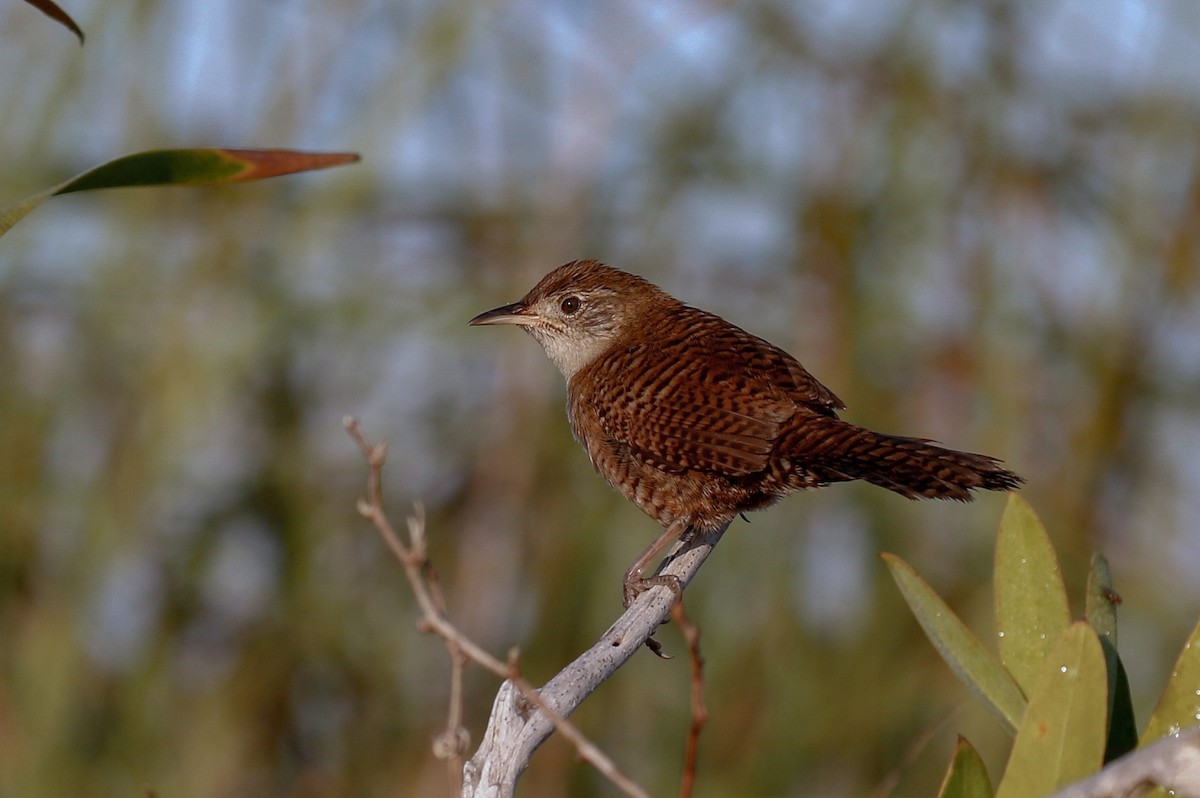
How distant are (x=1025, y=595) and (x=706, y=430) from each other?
161cm

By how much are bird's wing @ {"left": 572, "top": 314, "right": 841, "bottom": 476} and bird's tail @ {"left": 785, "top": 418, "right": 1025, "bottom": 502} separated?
12 cm

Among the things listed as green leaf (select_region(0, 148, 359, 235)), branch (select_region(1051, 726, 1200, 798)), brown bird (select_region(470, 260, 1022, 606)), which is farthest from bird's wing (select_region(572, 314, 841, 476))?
branch (select_region(1051, 726, 1200, 798))

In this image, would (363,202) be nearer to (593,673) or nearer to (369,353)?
(369,353)

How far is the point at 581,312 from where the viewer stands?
13.4 ft

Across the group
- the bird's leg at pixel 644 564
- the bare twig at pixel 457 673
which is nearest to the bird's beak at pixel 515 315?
the bird's leg at pixel 644 564

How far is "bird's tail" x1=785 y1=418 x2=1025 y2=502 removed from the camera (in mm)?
2549

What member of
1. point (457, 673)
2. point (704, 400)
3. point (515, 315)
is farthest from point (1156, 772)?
point (515, 315)

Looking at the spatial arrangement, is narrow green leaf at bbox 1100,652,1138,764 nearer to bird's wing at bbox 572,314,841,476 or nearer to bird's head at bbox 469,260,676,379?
bird's wing at bbox 572,314,841,476

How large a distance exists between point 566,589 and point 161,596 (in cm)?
147

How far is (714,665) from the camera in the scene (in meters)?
4.66

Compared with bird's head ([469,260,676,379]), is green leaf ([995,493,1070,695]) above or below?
above

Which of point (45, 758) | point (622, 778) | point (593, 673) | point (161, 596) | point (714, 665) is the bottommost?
point (45, 758)

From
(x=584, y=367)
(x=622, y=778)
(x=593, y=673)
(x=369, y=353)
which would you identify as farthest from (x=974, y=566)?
(x=622, y=778)

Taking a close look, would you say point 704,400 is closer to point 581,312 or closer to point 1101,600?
point 581,312
